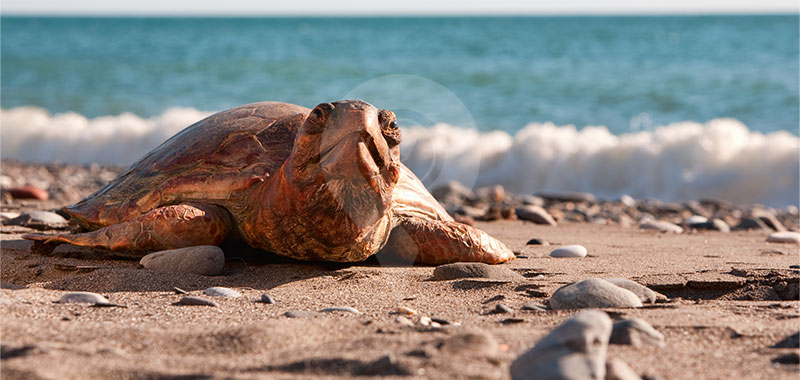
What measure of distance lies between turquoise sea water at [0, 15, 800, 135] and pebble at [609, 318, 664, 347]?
10.5 metres

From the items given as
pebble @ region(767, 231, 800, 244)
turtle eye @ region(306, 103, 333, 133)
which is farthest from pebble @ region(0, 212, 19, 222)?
pebble @ region(767, 231, 800, 244)

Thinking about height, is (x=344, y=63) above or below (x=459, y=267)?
above

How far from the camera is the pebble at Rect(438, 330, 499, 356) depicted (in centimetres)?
205

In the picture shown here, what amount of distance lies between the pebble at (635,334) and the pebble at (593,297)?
442mm

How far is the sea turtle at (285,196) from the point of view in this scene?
9.78ft

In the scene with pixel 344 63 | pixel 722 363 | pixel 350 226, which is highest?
pixel 344 63

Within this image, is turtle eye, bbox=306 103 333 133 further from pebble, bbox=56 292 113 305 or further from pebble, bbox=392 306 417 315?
pebble, bbox=56 292 113 305

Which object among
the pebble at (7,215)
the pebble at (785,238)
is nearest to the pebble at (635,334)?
the pebble at (785,238)

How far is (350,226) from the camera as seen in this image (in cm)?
331

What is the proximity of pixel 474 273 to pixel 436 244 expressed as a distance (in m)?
→ 0.50

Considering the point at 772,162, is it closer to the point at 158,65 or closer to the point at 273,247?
the point at 273,247

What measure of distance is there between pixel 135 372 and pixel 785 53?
1090 inches

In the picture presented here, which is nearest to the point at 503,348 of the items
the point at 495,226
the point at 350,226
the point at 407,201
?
the point at 350,226

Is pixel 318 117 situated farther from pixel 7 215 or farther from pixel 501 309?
pixel 7 215
